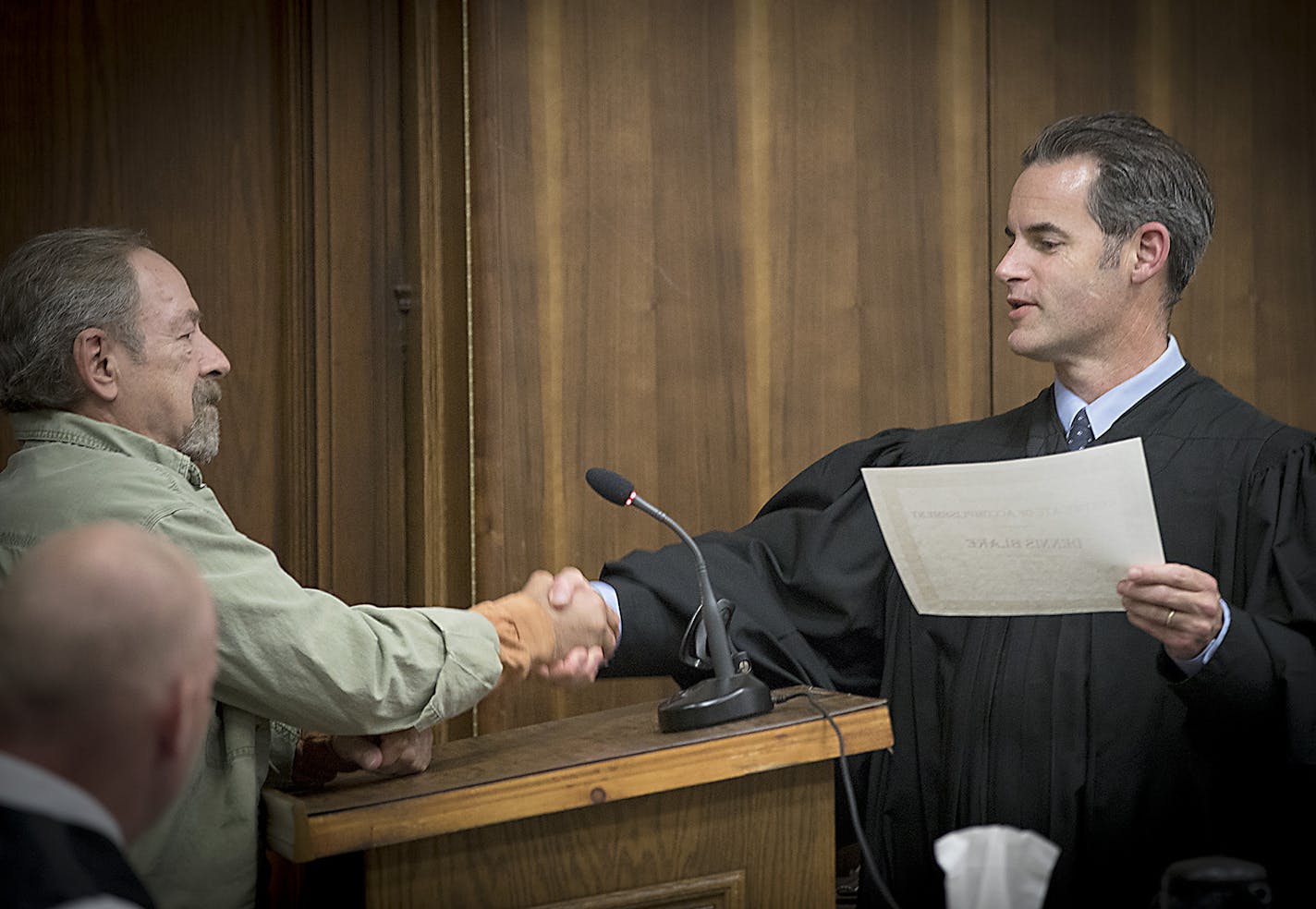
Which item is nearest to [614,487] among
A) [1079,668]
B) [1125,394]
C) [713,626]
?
[713,626]

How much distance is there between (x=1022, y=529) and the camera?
6.92 feet

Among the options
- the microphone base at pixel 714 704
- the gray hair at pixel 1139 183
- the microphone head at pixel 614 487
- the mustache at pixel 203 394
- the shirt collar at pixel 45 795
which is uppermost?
the gray hair at pixel 1139 183

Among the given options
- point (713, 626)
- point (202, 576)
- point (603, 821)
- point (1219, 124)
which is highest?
point (1219, 124)

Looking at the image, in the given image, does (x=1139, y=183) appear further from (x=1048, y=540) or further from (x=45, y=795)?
(x=45, y=795)

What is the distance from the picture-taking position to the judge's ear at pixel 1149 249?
2.68 m

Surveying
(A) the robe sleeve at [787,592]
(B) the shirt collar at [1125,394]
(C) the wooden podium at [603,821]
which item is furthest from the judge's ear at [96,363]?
(B) the shirt collar at [1125,394]

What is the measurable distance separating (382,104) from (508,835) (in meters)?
1.94

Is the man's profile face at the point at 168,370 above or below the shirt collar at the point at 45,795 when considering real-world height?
above

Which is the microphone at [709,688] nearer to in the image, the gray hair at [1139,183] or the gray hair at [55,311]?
the gray hair at [55,311]

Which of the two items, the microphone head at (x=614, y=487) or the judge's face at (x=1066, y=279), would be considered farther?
the judge's face at (x=1066, y=279)

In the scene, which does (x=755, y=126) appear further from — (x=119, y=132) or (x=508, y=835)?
(x=508, y=835)

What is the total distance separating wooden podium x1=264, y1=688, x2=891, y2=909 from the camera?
6.57 feet

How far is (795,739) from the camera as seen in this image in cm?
218

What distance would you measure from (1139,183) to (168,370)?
176 cm
